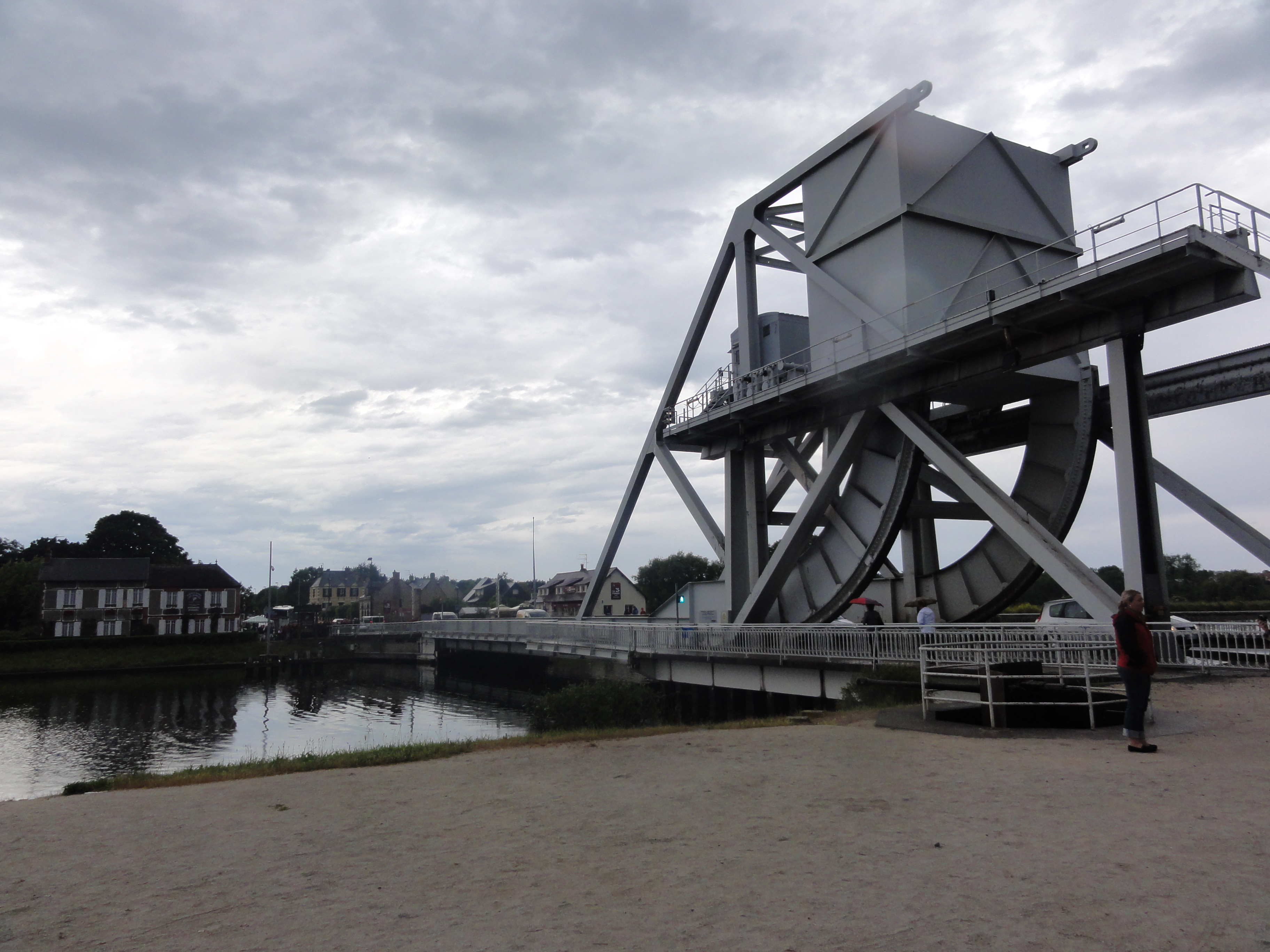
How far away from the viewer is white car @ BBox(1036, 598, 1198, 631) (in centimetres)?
1817

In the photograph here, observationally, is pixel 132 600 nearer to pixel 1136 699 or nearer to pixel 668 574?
pixel 668 574

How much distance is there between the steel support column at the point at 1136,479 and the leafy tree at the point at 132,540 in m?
92.2

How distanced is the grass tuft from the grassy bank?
0.01m

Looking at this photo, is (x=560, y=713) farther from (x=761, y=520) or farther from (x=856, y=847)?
(x=761, y=520)

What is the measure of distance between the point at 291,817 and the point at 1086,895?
600cm

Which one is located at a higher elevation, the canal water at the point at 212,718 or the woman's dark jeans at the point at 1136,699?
the woman's dark jeans at the point at 1136,699

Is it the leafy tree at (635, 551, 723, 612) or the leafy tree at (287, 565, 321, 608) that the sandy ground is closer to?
the leafy tree at (635, 551, 723, 612)

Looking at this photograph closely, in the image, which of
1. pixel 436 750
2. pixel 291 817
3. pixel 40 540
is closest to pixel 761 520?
pixel 436 750

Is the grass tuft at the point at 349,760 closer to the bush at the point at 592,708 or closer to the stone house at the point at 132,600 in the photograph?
the bush at the point at 592,708

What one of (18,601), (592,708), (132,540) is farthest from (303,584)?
(592,708)

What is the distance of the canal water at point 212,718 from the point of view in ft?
78.1

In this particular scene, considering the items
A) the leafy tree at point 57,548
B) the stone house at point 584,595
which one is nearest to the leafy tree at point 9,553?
the leafy tree at point 57,548

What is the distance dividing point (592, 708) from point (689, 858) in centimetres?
1149

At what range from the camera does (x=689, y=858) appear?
217 inches
